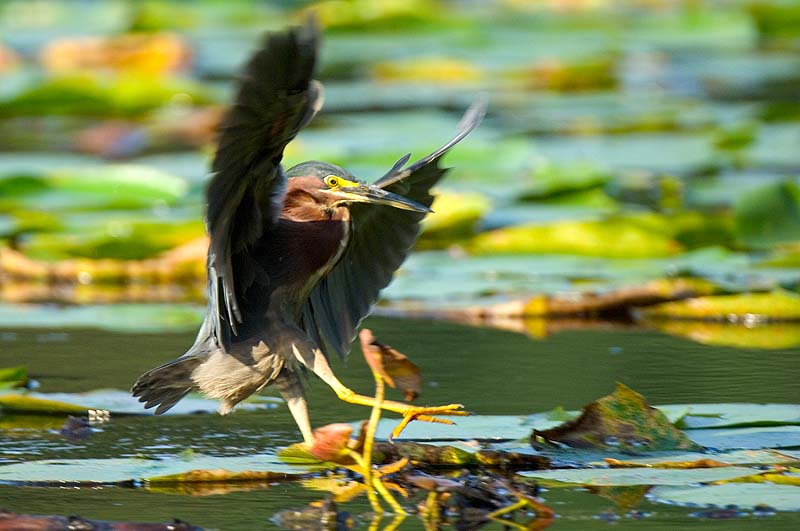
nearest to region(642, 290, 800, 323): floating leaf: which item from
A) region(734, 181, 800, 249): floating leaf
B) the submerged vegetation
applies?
the submerged vegetation

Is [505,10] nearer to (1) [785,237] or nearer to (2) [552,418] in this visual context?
(1) [785,237]

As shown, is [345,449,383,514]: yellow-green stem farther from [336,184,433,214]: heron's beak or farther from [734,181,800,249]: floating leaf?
[734,181,800,249]: floating leaf

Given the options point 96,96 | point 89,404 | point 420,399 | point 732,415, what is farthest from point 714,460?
point 96,96

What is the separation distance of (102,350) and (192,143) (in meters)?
4.50

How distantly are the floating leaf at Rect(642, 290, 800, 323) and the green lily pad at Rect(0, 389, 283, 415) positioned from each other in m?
1.71

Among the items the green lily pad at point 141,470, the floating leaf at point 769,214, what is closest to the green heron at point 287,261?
the green lily pad at point 141,470

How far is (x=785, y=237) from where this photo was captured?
19.4 ft

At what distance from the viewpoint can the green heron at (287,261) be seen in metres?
3.12

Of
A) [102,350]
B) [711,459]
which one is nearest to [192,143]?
[102,350]

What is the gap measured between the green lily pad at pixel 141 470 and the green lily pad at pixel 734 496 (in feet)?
2.88

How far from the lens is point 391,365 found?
3283mm

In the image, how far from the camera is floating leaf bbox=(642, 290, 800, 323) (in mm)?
5043

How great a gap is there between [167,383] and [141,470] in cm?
29

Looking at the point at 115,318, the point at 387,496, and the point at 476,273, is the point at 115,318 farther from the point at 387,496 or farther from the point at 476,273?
the point at 387,496
